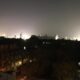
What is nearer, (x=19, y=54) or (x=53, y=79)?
(x=53, y=79)

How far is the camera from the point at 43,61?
21.5 meters

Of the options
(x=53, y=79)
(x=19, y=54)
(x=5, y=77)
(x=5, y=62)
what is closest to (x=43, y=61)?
(x=53, y=79)

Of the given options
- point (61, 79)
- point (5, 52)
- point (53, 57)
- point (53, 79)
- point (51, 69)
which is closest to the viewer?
point (61, 79)

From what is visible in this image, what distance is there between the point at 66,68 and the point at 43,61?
152 inches

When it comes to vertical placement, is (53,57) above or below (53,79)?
above

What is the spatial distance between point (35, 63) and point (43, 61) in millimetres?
790

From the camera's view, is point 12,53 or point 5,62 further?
point 12,53

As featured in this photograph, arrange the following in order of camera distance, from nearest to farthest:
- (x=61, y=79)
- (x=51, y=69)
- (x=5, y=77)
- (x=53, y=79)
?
(x=5, y=77)
(x=61, y=79)
(x=53, y=79)
(x=51, y=69)

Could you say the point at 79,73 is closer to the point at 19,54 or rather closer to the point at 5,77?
the point at 5,77

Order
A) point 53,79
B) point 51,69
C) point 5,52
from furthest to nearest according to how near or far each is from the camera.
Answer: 1. point 5,52
2. point 51,69
3. point 53,79

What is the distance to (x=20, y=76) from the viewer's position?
19031 mm

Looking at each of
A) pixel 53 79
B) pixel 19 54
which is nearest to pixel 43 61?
pixel 53 79

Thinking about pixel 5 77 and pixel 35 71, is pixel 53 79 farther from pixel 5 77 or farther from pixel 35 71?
pixel 5 77

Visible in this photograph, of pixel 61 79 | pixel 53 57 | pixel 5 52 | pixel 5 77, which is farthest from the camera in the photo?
pixel 5 52
